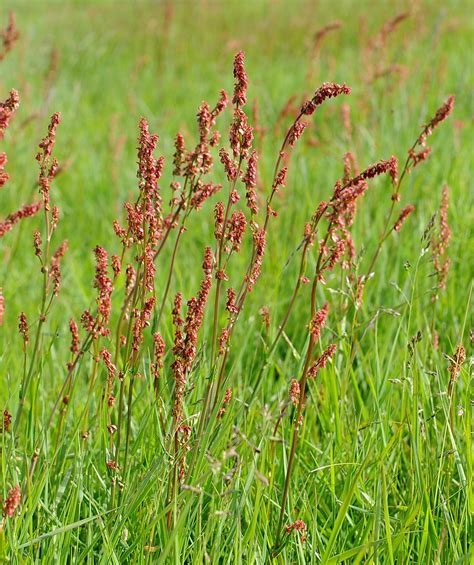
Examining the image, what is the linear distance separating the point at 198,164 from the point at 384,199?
219cm

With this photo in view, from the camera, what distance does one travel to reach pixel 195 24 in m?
9.66

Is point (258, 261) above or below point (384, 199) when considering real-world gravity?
below

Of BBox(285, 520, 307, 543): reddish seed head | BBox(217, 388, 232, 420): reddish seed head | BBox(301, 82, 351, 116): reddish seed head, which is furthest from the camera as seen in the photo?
BBox(217, 388, 232, 420): reddish seed head

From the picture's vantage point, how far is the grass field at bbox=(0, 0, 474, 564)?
1.68 metres

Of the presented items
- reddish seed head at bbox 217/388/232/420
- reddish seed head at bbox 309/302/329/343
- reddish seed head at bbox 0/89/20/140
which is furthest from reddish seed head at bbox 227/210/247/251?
reddish seed head at bbox 0/89/20/140

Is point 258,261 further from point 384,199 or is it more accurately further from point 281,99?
point 281,99

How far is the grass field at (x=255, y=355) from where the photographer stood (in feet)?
5.50

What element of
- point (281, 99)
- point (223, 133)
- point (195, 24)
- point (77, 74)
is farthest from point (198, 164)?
point (195, 24)

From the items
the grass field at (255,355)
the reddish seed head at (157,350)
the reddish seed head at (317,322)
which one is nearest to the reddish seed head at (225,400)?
the grass field at (255,355)

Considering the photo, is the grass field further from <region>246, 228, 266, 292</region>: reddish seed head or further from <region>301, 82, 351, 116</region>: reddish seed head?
<region>301, 82, 351, 116</region>: reddish seed head

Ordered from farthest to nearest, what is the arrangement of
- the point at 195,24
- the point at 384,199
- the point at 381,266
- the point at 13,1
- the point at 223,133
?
the point at 13,1 → the point at 195,24 → the point at 223,133 → the point at 384,199 → the point at 381,266

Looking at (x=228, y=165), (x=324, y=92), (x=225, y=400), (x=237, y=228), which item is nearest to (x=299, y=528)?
(x=225, y=400)

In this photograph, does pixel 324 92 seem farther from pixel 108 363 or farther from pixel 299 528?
pixel 299 528

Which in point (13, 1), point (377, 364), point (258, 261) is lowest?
point (377, 364)
